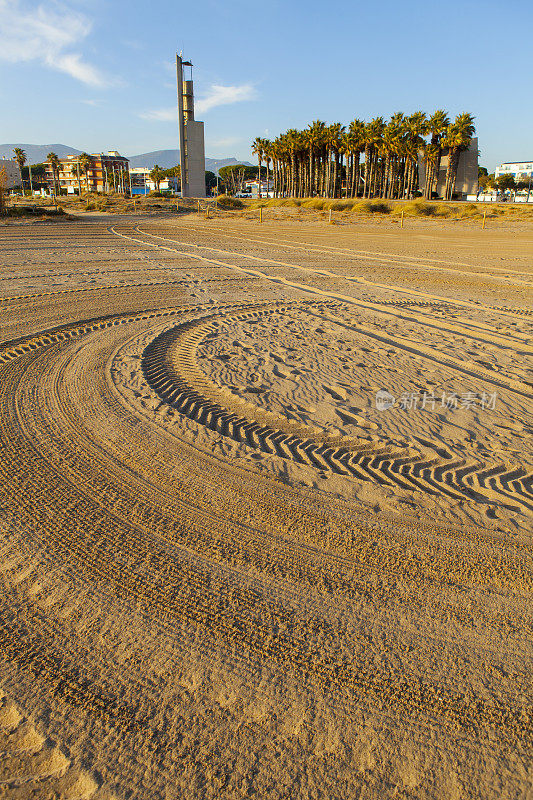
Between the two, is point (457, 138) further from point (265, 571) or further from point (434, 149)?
point (265, 571)

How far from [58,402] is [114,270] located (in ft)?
31.4

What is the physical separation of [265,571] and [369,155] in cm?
7686

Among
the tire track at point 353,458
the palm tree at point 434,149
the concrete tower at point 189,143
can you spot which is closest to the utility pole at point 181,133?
the concrete tower at point 189,143

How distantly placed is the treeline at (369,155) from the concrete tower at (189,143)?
1067cm

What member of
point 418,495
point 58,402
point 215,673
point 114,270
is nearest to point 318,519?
point 418,495

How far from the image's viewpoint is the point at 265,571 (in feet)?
9.39

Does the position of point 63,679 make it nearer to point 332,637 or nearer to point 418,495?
point 332,637

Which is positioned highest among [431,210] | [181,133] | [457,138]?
[181,133]

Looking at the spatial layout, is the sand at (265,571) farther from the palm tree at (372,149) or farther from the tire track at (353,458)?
the palm tree at (372,149)

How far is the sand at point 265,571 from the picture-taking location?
6.27ft
